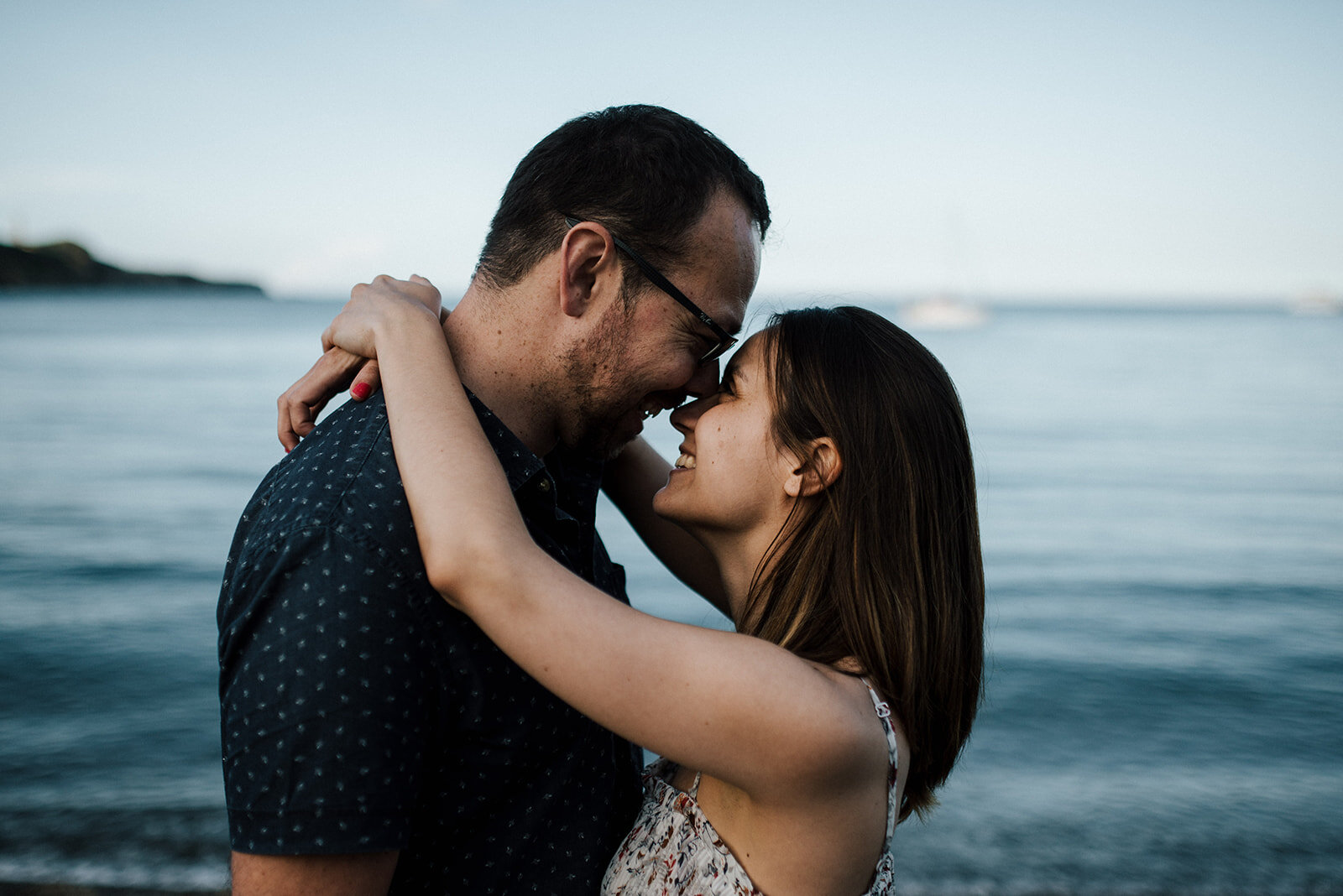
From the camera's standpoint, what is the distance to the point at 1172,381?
111ft

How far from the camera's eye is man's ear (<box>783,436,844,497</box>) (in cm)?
223

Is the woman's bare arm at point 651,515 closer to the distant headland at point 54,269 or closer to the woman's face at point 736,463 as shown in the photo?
the woman's face at point 736,463

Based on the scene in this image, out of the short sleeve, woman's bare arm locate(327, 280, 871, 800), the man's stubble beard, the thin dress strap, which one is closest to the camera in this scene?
the short sleeve

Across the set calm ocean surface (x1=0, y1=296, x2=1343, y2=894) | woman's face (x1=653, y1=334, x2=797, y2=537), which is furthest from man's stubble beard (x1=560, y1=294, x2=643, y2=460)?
calm ocean surface (x1=0, y1=296, x2=1343, y2=894)

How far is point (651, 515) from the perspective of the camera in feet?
10.5

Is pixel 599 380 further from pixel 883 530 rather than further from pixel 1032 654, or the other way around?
pixel 1032 654

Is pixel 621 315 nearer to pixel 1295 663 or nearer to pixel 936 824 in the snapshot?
pixel 936 824

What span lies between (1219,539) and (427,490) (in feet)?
44.3

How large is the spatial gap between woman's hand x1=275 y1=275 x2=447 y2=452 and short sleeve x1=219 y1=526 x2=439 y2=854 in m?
0.53

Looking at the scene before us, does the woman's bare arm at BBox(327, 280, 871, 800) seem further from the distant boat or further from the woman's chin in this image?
the distant boat

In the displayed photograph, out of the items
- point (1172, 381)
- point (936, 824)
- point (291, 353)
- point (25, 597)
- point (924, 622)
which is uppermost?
point (924, 622)

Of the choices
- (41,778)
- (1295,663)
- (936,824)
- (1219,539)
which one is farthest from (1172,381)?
(41,778)

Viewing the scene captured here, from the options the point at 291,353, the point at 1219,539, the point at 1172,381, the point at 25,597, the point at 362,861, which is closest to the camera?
the point at 362,861

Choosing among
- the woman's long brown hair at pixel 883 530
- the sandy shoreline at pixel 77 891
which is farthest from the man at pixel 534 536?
the sandy shoreline at pixel 77 891
